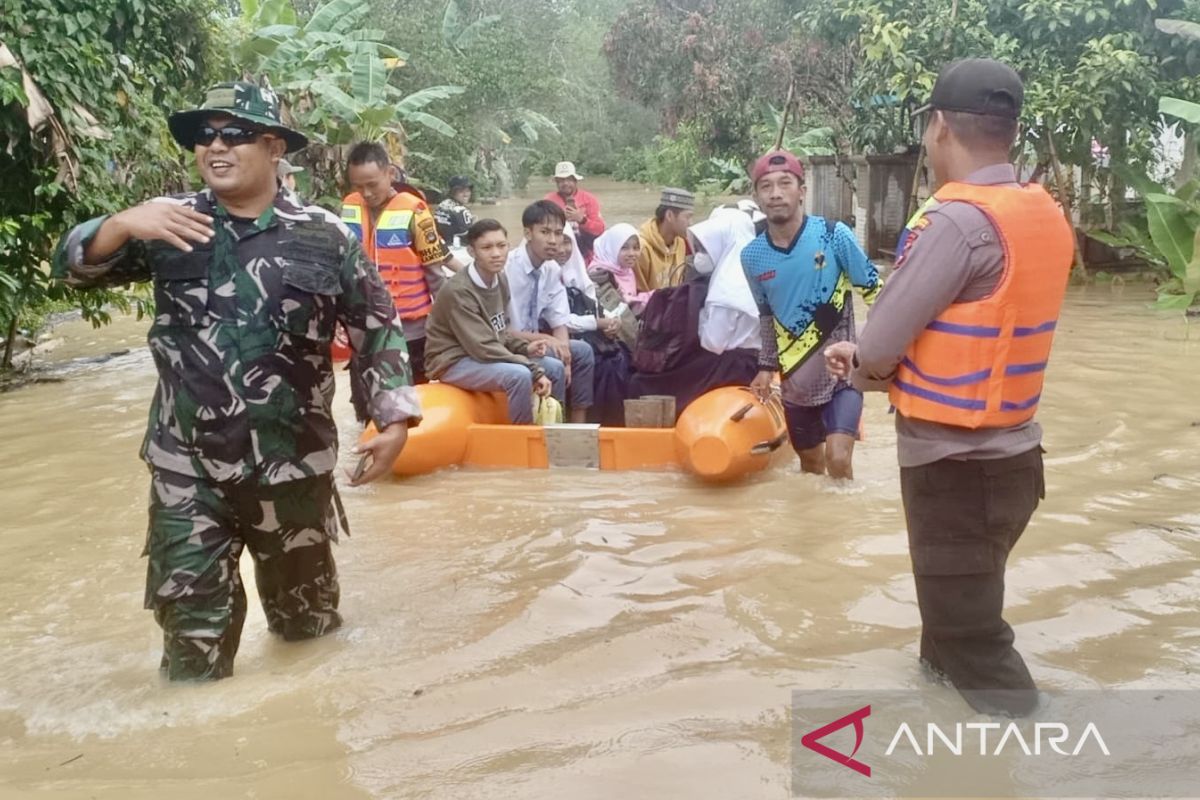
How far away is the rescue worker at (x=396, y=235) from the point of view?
271 inches

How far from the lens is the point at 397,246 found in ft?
22.8

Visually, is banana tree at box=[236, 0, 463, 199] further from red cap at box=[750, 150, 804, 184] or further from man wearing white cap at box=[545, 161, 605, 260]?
red cap at box=[750, 150, 804, 184]

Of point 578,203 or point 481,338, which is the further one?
point 578,203

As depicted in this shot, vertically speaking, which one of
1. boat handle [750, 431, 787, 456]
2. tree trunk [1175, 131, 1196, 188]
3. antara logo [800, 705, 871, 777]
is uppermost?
tree trunk [1175, 131, 1196, 188]

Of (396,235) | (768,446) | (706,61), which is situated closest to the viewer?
(768,446)

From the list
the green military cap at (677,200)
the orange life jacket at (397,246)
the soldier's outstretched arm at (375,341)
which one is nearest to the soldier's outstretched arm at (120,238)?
the soldier's outstretched arm at (375,341)

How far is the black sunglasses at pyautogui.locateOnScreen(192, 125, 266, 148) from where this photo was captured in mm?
3496

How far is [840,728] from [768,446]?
2884 mm

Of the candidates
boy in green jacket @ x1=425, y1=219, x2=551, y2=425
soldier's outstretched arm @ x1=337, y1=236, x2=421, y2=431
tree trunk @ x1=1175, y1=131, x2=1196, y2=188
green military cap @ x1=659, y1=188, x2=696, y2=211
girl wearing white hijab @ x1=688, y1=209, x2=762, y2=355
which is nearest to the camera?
soldier's outstretched arm @ x1=337, y1=236, x2=421, y2=431

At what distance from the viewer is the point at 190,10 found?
371 inches

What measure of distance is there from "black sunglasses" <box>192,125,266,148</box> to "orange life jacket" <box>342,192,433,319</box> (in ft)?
11.2

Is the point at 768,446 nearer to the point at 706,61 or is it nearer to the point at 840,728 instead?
the point at 840,728

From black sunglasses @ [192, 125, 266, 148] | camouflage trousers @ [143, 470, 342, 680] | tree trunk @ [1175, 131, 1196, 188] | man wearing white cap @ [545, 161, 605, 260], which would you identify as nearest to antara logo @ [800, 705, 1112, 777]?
camouflage trousers @ [143, 470, 342, 680]

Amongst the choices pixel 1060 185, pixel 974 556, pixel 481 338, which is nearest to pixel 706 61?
pixel 1060 185
